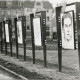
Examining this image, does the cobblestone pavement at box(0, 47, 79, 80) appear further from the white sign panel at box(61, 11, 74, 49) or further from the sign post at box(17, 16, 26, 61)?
the sign post at box(17, 16, 26, 61)

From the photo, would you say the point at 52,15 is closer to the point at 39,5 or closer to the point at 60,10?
the point at 39,5

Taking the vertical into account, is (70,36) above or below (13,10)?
below

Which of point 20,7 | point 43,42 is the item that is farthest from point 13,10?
point 43,42

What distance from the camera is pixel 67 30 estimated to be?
9.18 m

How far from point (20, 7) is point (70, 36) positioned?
7745 cm

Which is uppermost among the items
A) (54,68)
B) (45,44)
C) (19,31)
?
(19,31)

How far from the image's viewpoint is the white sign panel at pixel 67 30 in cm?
890

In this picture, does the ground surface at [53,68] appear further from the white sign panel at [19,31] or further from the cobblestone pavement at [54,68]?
the white sign panel at [19,31]

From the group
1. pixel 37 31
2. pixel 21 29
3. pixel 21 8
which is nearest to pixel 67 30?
pixel 37 31

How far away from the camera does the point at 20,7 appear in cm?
8538

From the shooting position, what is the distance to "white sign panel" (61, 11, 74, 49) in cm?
890

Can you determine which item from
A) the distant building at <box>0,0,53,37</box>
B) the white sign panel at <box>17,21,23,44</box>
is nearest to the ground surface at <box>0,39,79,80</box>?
the white sign panel at <box>17,21,23,44</box>

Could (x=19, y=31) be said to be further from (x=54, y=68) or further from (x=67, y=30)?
(x=67, y=30)

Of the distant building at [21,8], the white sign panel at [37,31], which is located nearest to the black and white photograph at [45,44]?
the white sign panel at [37,31]
